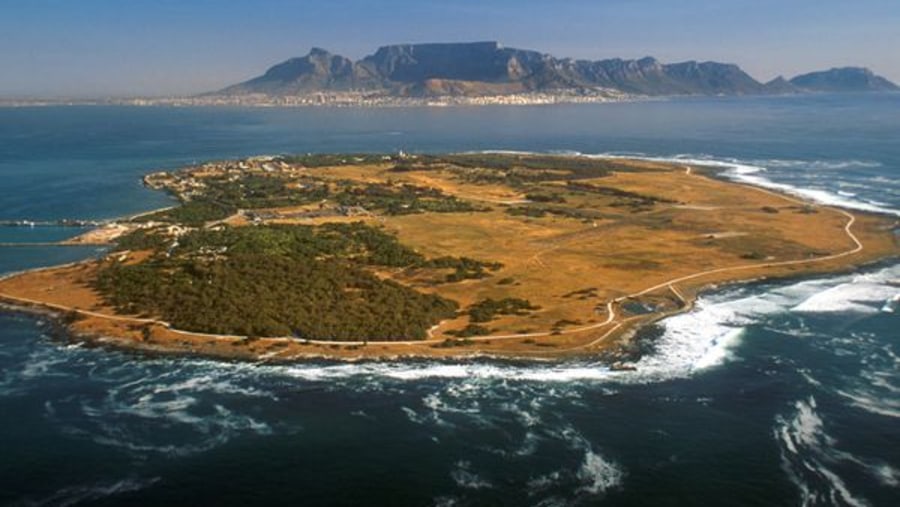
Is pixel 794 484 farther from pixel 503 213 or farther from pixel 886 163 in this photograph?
pixel 886 163

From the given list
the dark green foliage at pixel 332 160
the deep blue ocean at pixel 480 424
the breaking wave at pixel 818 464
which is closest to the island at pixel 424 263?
the deep blue ocean at pixel 480 424

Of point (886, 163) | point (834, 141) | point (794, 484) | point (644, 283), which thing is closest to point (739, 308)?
point (644, 283)

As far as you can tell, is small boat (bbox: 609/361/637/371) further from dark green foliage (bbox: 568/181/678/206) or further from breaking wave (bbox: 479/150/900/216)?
breaking wave (bbox: 479/150/900/216)

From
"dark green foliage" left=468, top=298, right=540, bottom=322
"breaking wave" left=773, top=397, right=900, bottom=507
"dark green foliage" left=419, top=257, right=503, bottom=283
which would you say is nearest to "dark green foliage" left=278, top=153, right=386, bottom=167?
"dark green foliage" left=419, top=257, right=503, bottom=283

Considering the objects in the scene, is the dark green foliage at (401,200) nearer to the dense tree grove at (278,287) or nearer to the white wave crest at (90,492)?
the dense tree grove at (278,287)

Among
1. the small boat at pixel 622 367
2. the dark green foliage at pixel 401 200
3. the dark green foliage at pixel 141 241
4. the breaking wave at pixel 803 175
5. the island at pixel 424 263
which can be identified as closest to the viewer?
the small boat at pixel 622 367

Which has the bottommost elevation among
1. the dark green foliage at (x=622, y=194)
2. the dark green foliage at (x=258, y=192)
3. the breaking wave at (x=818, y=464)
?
the breaking wave at (x=818, y=464)
